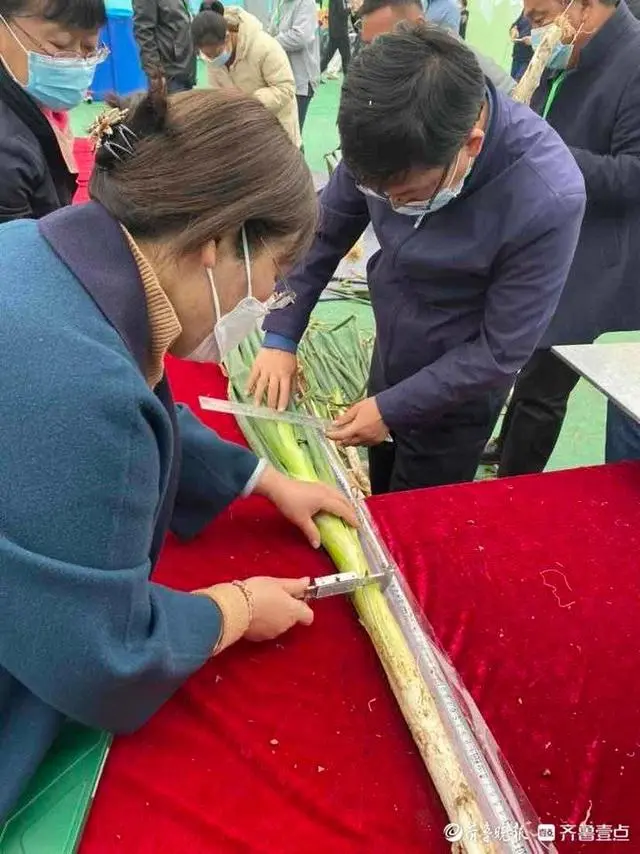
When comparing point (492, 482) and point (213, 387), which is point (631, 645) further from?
point (213, 387)

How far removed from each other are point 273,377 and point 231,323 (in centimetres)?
85

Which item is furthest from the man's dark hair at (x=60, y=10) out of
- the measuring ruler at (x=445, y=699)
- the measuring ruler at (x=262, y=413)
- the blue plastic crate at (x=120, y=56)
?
the blue plastic crate at (x=120, y=56)

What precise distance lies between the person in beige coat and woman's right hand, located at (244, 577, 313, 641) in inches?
147

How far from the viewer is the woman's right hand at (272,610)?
1.22m

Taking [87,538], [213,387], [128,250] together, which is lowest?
→ [213,387]

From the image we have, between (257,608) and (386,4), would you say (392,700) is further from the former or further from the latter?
(386,4)

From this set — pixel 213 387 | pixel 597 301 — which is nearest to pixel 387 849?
pixel 213 387

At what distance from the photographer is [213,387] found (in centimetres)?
207

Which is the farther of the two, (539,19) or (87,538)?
(539,19)

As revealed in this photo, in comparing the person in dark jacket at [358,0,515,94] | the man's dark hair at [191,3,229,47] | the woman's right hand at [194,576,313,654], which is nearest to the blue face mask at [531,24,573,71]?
the person in dark jacket at [358,0,515,94]

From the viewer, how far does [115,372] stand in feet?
2.68

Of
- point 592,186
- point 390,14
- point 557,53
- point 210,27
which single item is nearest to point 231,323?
point 592,186

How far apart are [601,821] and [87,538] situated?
884mm

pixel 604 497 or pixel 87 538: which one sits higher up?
pixel 87 538
